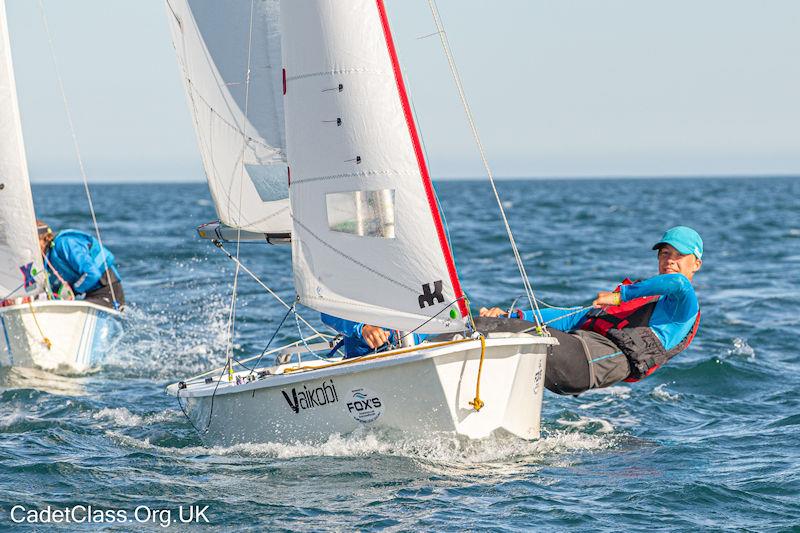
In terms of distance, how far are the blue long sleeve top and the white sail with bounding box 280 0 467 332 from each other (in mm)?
1502

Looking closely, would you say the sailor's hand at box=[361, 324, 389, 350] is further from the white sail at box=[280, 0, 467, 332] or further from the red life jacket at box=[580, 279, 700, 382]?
the red life jacket at box=[580, 279, 700, 382]

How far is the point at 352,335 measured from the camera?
7.77 m

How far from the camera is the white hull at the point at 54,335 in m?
10.9

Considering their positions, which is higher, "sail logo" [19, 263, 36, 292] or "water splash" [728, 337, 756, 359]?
"sail logo" [19, 263, 36, 292]

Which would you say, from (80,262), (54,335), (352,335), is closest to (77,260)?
(80,262)

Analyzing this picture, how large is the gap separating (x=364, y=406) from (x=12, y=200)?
5215mm

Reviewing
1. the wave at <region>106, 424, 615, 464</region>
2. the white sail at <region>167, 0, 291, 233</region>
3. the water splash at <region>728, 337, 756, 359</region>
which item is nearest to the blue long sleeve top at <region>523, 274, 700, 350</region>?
the wave at <region>106, 424, 615, 464</region>

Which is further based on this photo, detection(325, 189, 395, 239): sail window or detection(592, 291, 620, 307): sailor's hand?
detection(592, 291, 620, 307): sailor's hand

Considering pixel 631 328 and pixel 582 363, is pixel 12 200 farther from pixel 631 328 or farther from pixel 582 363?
pixel 631 328

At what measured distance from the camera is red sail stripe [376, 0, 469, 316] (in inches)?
264

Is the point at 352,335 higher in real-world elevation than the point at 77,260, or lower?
lower

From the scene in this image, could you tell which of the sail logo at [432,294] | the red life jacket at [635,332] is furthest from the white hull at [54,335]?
the red life jacket at [635,332]

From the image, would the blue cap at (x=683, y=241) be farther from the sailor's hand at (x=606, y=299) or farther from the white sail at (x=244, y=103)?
the white sail at (x=244, y=103)

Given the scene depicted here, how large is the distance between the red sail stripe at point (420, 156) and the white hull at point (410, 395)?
41 centimetres
